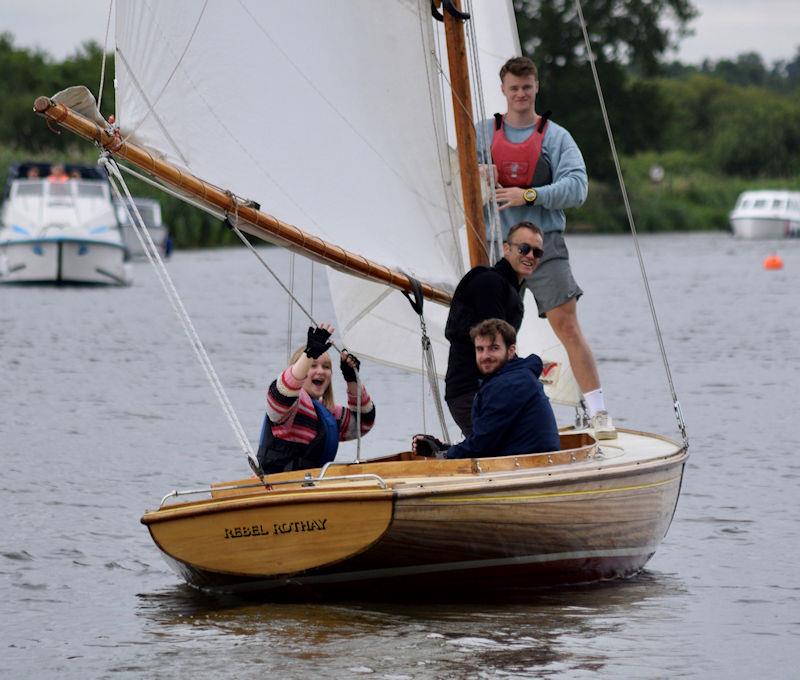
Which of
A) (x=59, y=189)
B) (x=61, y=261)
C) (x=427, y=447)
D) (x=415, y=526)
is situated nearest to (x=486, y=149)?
(x=427, y=447)

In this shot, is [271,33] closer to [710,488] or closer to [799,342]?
[710,488]

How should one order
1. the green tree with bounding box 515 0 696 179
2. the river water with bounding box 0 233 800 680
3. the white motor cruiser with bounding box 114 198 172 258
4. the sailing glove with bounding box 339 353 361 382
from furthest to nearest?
1. the green tree with bounding box 515 0 696 179
2. the white motor cruiser with bounding box 114 198 172 258
3. the sailing glove with bounding box 339 353 361 382
4. the river water with bounding box 0 233 800 680

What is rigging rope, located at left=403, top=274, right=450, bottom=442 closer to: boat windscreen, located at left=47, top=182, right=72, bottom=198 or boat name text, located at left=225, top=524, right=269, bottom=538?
boat name text, located at left=225, top=524, right=269, bottom=538

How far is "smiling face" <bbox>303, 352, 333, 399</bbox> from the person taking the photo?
752 cm

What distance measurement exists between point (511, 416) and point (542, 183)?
5.63 feet

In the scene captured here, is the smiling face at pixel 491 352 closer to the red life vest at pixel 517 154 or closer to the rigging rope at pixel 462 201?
the rigging rope at pixel 462 201

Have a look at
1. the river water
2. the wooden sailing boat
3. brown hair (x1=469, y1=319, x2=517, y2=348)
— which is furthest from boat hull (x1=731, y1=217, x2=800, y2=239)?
brown hair (x1=469, y1=319, x2=517, y2=348)

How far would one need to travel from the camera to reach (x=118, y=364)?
1855cm

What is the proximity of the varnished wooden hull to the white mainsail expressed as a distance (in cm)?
132

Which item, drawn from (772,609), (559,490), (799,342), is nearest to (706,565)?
(772,609)

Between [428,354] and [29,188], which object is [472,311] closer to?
[428,354]

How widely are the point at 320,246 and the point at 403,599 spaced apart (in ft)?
5.38

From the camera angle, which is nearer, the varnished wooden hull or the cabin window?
the varnished wooden hull

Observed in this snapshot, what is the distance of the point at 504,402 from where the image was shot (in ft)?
23.6
